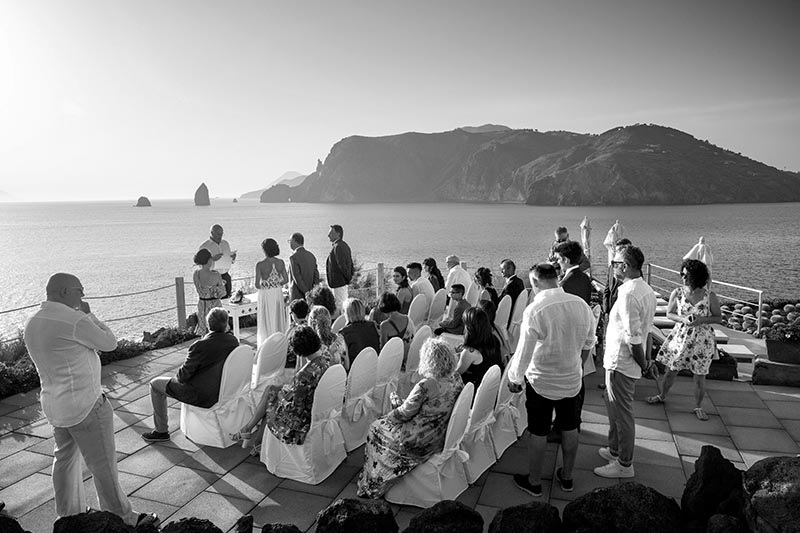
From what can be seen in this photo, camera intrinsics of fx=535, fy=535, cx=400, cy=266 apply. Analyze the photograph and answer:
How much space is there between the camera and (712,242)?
180ft

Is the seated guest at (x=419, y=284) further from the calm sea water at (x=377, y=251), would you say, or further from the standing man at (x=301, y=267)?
the calm sea water at (x=377, y=251)

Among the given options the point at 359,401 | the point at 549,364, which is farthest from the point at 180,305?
the point at 549,364

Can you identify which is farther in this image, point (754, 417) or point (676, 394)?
point (676, 394)

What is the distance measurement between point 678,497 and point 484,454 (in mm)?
1354

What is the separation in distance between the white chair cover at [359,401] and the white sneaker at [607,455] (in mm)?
1913

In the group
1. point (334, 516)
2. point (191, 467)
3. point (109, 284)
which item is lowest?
point (109, 284)

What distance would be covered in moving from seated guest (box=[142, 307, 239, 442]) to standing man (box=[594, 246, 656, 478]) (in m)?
3.08

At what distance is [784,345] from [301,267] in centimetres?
590

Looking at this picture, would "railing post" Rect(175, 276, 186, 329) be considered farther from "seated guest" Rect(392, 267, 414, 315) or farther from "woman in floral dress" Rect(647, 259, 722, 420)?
"woman in floral dress" Rect(647, 259, 722, 420)

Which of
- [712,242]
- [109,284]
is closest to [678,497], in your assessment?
[109,284]

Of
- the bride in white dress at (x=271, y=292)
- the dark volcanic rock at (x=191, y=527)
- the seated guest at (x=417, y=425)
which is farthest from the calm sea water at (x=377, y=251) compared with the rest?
the dark volcanic rock at (x=191, y=527)

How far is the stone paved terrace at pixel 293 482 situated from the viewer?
3689 millimetres

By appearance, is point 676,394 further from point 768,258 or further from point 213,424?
point 768,258

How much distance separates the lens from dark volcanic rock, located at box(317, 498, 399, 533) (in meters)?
2.76
